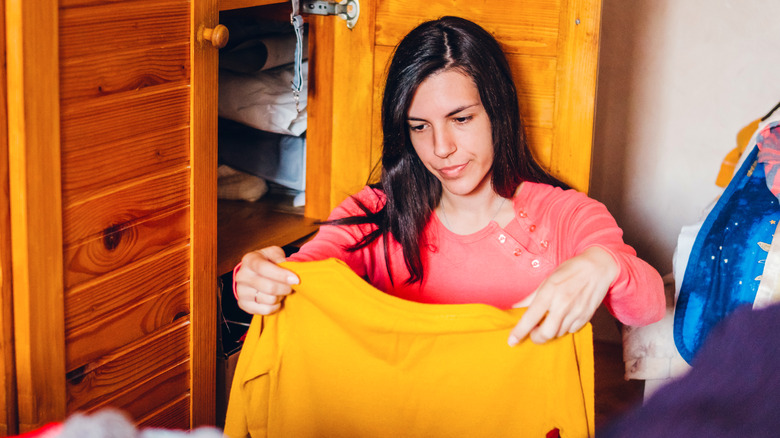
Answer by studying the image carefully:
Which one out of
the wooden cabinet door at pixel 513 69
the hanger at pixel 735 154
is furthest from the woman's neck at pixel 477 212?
the hanger at pixel 735 154

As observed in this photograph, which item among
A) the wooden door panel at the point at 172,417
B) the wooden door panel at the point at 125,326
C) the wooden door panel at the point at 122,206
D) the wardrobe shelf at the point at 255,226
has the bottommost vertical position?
the wooden door panel at the point at 172,417

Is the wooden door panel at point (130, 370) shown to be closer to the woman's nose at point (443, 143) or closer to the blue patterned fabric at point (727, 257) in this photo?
the woman's nose at point (443, 143)

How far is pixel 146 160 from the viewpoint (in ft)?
3.80

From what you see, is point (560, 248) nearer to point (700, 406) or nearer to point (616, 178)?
point (700, 406)

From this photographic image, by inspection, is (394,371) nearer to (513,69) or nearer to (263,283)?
(263,283)

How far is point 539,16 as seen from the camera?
1342mm

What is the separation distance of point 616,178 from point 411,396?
1.37 metres

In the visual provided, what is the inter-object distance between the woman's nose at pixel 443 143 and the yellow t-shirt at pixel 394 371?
11.6 inches

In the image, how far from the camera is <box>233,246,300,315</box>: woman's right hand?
1079 mm

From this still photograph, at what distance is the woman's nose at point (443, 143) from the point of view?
1.27m

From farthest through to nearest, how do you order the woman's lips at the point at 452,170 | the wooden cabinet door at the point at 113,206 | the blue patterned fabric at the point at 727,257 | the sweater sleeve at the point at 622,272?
the blue patterned fabric at the point at 727,257, the woman's lips at the point at 452,170, the sweater sleeve at the point at 622,272, the wooden cabinet door at the point at 113,206

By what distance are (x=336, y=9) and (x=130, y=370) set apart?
2.38 feet

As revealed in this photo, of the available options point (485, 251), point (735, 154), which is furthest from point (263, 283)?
point (735, 154)

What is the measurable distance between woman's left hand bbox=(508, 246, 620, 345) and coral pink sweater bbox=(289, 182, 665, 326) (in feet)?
0.74
